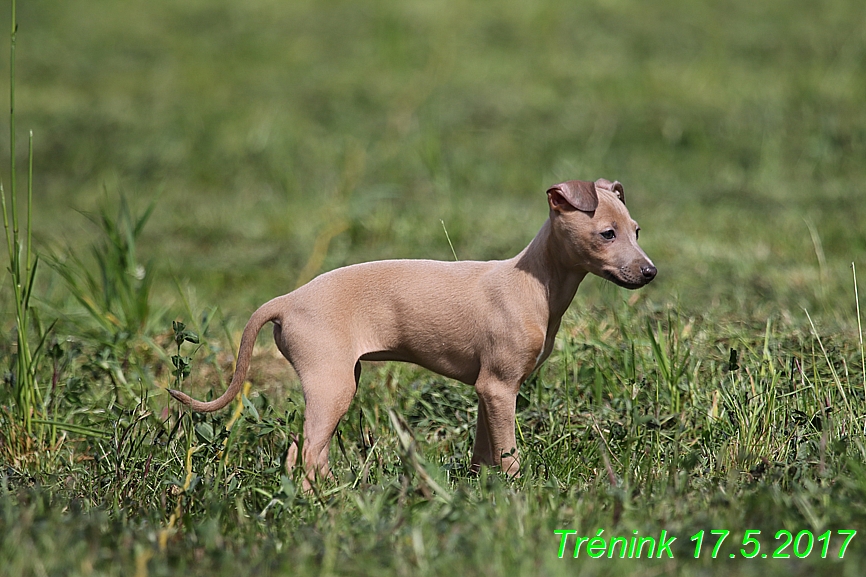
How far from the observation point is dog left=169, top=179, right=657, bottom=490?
11.2 ft

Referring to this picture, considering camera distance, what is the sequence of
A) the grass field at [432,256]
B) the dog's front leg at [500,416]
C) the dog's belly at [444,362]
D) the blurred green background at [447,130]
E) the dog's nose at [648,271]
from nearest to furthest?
1. the grass field at [432,256]
2. the dog's nose at [648,271]
3. the dog's front leg at [500,416]
4. the dog's belly at [444,362]
5. the blurred green background at [447,130]

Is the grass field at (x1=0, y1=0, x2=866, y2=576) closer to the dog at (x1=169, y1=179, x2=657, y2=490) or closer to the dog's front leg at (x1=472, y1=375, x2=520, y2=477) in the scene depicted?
the dog's front leg at (x1=472, y1=375, x2=520, y2=477)

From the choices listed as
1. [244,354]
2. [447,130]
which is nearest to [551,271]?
[244,354]

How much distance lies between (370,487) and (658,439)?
1.28 m

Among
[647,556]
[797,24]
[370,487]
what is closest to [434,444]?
[370,487]

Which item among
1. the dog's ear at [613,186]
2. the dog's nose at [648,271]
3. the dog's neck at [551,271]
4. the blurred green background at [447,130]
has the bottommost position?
the blurred green background at [447,130]

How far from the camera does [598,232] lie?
11.0 feet

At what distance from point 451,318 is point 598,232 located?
63 centimetres

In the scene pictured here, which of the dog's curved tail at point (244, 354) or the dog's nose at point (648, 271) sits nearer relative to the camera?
the dog's nose at point (648, 271)

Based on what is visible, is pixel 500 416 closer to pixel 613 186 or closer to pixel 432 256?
pixel 613 186

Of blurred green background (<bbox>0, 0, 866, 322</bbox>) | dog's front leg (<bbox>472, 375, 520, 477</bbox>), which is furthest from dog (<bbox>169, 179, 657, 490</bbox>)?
blurred green background (<bbox>0, 0, 866, 322</bbox>)

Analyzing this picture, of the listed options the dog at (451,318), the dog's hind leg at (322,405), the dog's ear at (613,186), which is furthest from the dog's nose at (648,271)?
the dog's hind leg at (322,405)

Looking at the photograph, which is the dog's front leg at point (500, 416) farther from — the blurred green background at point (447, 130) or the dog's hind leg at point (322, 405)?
the blurred green background at point (447, 130)

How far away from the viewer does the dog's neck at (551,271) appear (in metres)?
3.54
